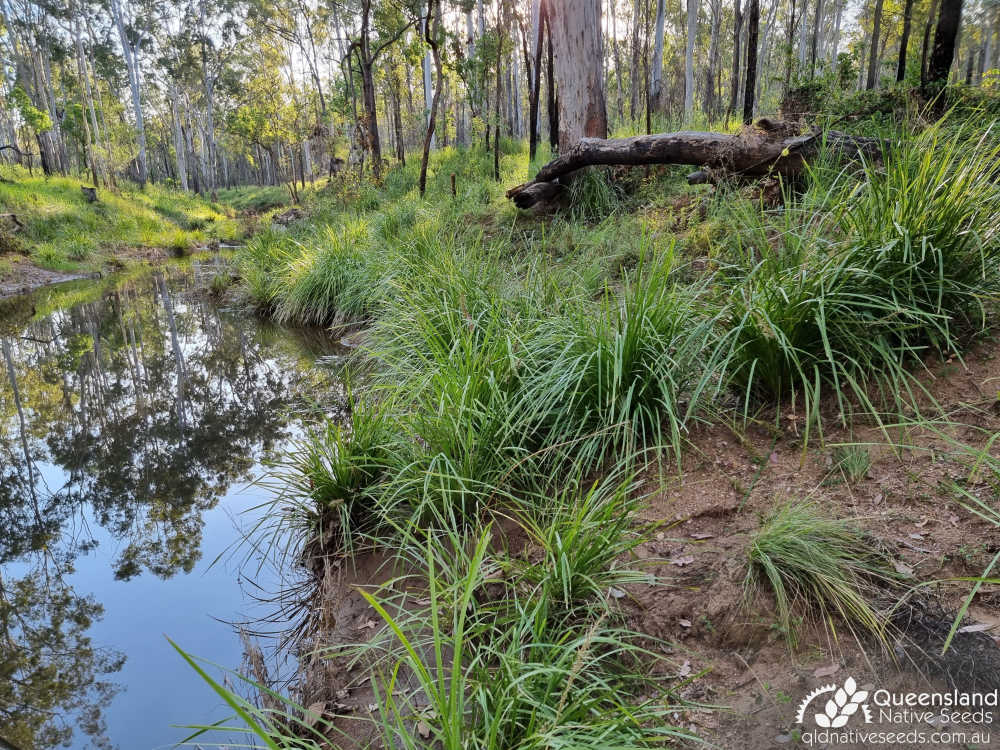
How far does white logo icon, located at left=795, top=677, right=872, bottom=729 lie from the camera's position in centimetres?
129

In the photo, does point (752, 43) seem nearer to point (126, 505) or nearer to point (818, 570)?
point (818, 570)

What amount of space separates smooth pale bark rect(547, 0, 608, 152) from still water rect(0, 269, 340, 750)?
461cm

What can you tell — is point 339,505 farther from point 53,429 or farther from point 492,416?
point 53,429

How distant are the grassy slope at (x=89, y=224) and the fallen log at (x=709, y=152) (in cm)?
1319

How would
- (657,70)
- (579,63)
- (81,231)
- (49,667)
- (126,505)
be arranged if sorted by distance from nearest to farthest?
1. (49,667)
2. (126,505)
3. (579,63)
4. (657,70)
5. (81,231)

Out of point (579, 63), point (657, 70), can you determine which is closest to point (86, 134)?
point (657, 70)

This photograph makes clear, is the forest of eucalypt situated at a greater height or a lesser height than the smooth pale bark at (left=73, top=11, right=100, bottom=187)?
lesser

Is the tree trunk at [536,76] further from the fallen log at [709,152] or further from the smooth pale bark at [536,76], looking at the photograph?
the fallen log at [709,152]

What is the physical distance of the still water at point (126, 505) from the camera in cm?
215

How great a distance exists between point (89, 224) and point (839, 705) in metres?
21.7

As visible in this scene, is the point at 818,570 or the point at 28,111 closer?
the point at 818,570

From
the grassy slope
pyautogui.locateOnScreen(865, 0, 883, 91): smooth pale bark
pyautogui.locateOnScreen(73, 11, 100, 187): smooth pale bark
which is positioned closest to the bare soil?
the grassy slope

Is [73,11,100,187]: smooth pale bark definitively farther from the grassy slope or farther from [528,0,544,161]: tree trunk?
[528,0,544,161]: tree trunk

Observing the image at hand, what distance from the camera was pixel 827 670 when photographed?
1408mm
